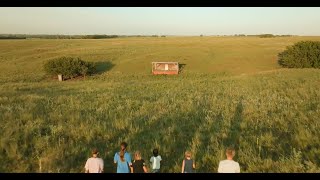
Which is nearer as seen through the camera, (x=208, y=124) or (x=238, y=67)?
(x=208, y=124)

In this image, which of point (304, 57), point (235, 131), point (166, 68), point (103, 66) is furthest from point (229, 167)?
point (103, 66)

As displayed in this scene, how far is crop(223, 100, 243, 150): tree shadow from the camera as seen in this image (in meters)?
9.83

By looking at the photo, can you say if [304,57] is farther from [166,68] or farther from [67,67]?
[67,67]

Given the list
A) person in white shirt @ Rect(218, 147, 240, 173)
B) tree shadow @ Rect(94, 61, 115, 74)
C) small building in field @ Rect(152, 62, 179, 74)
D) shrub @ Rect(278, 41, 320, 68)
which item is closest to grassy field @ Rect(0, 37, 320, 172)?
person in white shirt @ Rect(218, 147, 240, 173)

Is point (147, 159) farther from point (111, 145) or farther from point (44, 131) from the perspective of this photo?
point (44, 131)

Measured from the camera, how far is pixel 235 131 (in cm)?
1110

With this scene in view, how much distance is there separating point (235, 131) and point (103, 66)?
39148 mm

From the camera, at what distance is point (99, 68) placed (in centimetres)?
4703

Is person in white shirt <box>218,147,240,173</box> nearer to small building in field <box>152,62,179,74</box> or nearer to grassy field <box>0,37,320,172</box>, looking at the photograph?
grassy field <box>0,37,320,172</box>

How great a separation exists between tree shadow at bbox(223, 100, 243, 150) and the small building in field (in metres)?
26.1

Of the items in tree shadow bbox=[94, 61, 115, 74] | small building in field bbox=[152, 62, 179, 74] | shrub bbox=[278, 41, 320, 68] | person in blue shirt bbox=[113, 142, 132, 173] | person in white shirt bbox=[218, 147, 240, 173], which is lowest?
tree shadow bbox=[94, 61, 115, 74]

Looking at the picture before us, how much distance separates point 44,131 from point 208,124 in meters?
5.40

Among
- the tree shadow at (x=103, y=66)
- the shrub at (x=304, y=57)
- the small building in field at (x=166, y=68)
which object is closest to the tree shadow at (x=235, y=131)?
the small building in field at (x=166, y=68)
